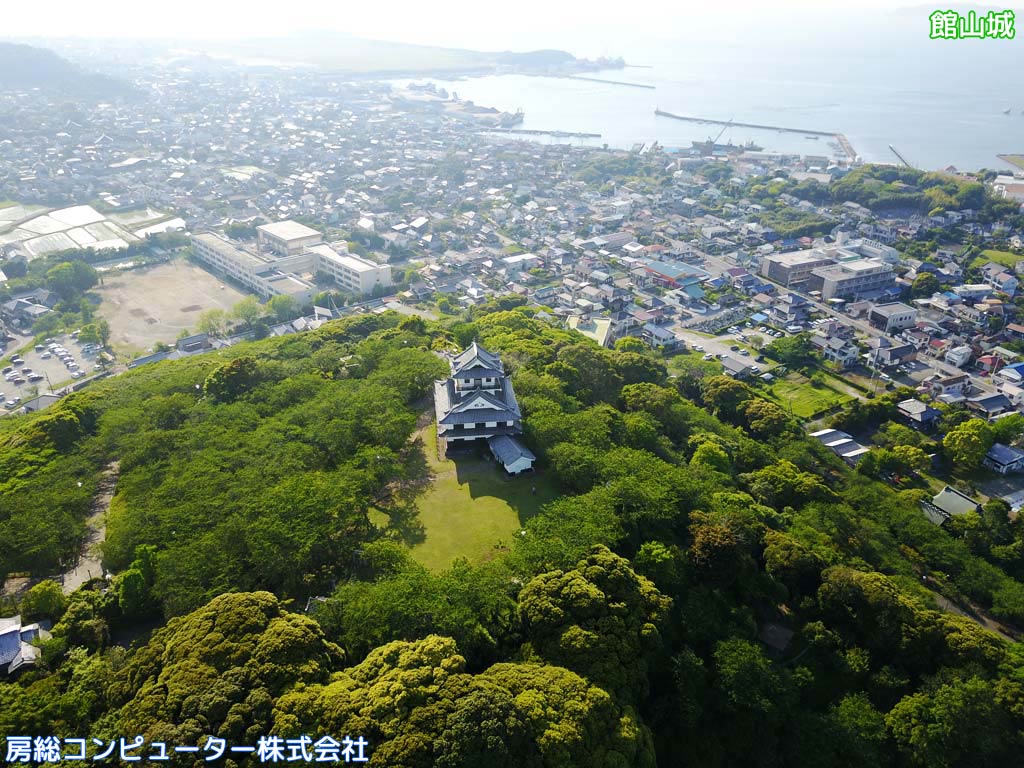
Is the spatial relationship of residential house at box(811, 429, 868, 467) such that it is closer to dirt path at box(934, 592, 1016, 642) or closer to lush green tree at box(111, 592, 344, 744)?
dirt path at box(934, 592, 1016, 642)

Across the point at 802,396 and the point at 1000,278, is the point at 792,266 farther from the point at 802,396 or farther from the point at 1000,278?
the point at 802,396

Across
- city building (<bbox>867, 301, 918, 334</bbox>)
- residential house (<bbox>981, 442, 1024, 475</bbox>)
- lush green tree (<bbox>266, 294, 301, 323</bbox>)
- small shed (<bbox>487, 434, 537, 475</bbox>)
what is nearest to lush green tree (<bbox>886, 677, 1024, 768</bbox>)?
small shed (<bbox>487, 434, 537, 475</bbox>)

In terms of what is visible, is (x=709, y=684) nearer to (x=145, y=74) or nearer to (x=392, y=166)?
(x=392, y=166)

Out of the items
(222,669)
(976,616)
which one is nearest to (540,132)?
(976,616)

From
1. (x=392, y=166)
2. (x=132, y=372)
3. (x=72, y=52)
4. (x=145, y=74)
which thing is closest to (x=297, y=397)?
(x=132, y=372)

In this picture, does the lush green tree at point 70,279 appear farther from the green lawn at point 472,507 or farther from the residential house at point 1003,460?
the residential house at point 1003,460

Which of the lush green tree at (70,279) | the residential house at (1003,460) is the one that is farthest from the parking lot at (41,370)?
the residential house at (1003,460)
